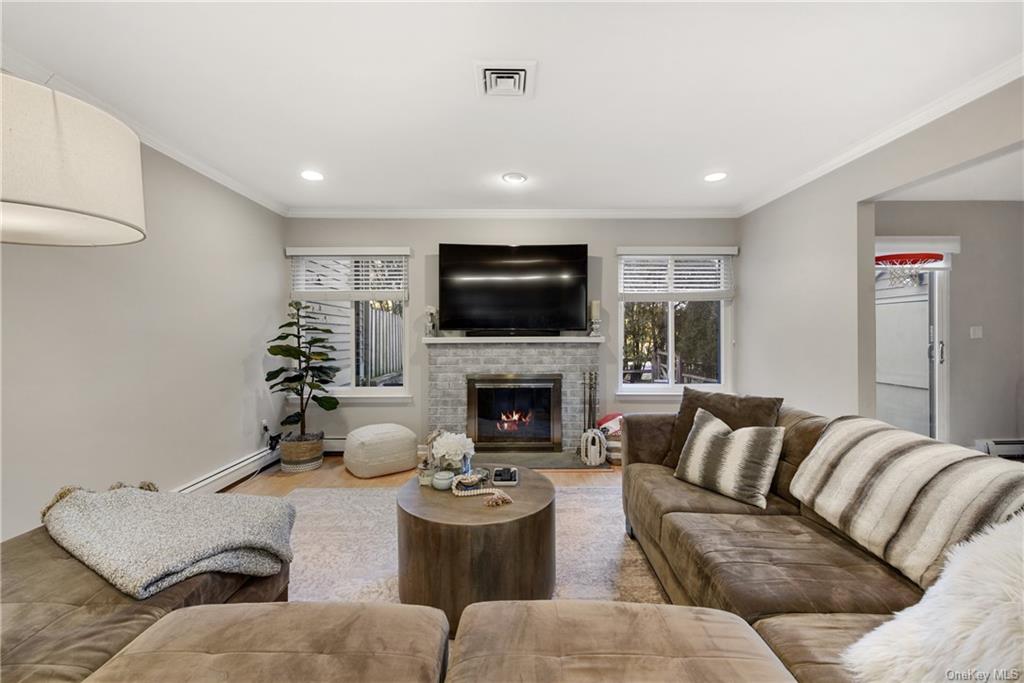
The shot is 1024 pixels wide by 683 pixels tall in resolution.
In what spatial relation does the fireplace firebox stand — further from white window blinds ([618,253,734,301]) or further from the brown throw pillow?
the brown throw pillow

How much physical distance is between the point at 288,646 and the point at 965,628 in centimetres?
135

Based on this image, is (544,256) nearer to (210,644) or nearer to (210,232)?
(210,232)

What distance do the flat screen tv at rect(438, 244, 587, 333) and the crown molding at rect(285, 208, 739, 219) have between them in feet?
1.15

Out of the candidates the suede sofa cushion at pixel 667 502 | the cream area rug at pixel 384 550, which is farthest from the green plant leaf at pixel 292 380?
the suede sofa cushion at pixel 667 502

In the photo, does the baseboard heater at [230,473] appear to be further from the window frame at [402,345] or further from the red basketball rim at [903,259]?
the red basketball rim at [903,259]

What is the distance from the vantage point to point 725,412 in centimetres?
220

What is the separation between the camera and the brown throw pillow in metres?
2.08

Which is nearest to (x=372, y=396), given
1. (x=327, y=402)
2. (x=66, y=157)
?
(x=327, y=402)

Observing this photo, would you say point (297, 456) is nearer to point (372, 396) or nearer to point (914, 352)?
point (372, 396)

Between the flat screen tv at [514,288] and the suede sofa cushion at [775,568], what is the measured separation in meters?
2.57

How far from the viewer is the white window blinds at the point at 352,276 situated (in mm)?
4047

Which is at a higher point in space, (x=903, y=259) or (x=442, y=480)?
(x=903, y=259)

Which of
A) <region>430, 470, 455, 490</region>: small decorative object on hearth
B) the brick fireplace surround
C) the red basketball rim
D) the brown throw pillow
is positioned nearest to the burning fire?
the brick fireplace surround

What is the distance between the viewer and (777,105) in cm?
218
